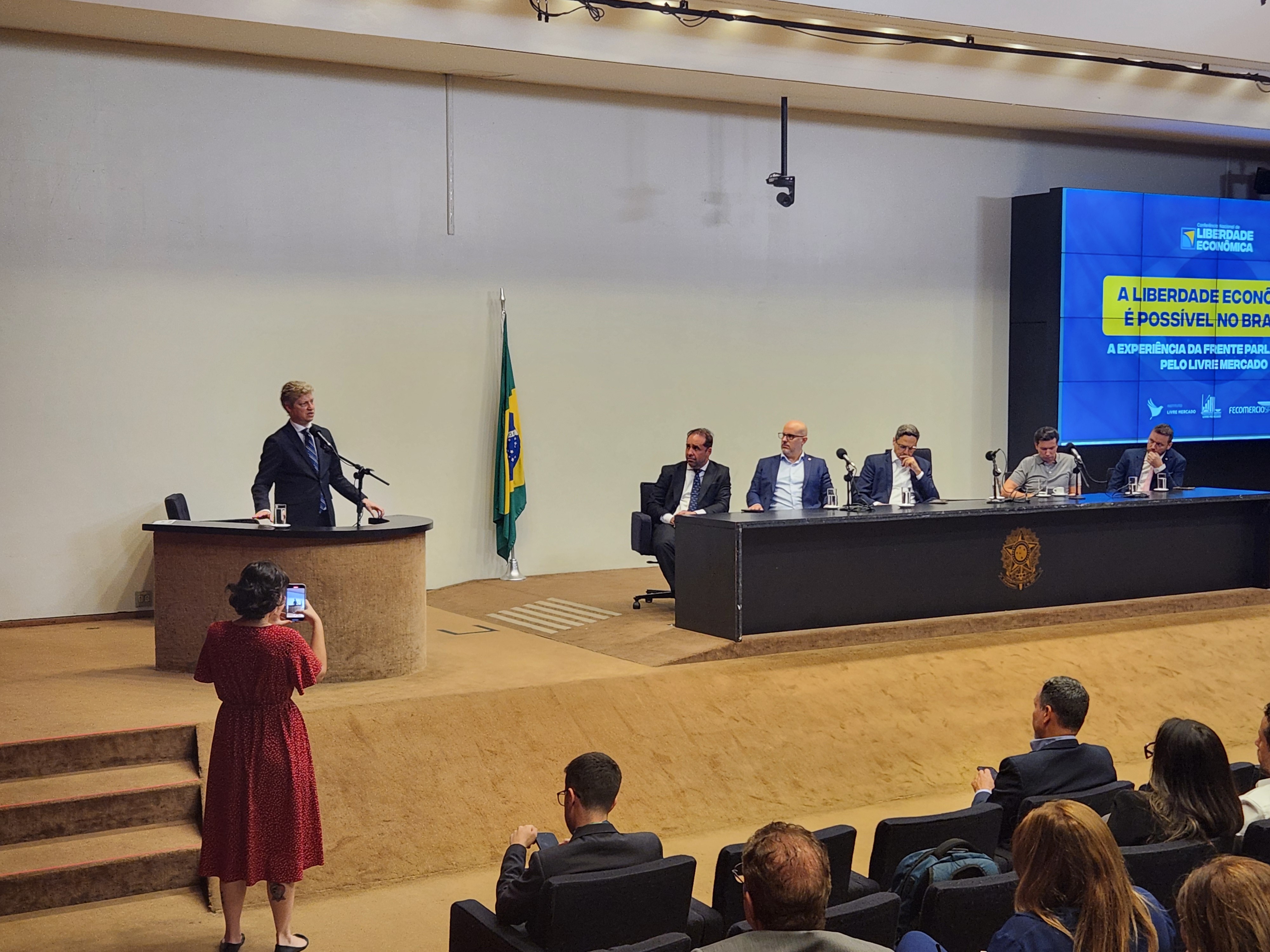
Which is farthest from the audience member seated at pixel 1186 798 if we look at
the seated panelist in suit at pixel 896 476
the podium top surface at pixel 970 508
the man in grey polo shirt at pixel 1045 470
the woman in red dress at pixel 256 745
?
the man in grey polo shirt at pixel 1045 470

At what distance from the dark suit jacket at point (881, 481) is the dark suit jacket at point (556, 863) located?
5.10 metres

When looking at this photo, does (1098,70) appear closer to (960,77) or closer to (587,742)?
(960,77)

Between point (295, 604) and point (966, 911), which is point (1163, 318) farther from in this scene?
point (966, 911)

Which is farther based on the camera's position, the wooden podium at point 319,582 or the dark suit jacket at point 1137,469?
the dark suit jacket at point 1137,469

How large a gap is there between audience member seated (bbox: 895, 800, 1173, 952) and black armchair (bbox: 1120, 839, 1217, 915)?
56 centimetres

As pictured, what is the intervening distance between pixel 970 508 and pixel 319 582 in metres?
3.75

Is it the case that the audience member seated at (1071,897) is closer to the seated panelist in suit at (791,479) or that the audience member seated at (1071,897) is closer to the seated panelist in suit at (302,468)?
the seated panelist in suit at (302,468)

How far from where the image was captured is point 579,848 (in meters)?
3.17

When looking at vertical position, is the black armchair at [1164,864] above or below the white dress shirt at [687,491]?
below

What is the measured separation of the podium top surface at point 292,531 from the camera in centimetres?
591

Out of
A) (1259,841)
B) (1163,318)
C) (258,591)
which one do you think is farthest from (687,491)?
(1163,318)

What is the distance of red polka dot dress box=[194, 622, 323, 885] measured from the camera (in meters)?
4.00

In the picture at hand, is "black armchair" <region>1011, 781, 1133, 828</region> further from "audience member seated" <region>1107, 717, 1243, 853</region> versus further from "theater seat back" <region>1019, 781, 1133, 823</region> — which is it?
"audience member seated" <region>1107, 717, 1243, 853</region>

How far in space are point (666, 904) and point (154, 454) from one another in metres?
5.83
